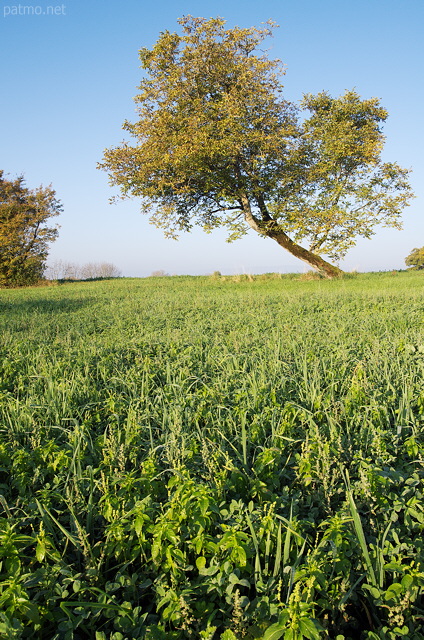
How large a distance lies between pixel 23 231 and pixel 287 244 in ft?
72.6

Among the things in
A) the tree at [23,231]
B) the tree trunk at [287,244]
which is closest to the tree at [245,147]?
the tree trunk at [287,244]

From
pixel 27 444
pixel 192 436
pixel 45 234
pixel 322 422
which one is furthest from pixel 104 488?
pixel 45 234

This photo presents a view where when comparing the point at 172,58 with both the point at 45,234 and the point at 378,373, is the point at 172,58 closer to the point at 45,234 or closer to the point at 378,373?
the point at 45,234

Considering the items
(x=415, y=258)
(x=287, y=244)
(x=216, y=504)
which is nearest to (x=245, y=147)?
(x=287, y=244)

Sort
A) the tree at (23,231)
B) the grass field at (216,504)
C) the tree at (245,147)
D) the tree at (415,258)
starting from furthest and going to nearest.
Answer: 1. the tree at (415,258)
2. the tree at (23,231)
3. the tree at (245,147)
4. the grass field at (216,504)

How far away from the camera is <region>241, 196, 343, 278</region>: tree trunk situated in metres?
24.0

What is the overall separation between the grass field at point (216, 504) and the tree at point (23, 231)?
31044 mm

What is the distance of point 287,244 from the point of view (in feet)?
83.5

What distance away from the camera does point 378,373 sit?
477 cm

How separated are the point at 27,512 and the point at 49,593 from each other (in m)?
0.80

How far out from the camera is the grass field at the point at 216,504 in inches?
76.1

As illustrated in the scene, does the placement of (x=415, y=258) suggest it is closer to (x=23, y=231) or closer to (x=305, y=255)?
(x=305, y=255)

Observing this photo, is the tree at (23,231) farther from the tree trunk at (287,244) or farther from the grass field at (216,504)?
the grass field at (216,504)

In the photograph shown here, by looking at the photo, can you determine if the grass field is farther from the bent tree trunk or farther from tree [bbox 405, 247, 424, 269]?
tree [bbox 405, 247, 424, 269]
